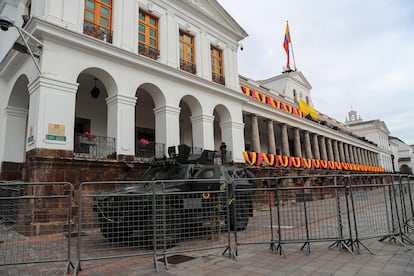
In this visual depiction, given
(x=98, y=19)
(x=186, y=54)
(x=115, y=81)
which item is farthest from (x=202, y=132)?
(x=98, y=19)

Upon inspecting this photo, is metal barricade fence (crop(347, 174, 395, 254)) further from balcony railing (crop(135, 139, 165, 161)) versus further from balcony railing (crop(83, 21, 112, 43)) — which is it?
balcony railing (crop(83, 21, 112, 43))

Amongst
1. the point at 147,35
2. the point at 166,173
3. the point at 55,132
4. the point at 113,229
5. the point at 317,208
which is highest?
the point at 147,35

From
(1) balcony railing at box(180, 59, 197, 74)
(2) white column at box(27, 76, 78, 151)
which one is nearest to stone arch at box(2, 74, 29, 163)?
(2) white column at box(27, 76, 78, 151)

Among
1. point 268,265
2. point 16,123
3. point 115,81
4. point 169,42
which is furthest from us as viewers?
point 169,42

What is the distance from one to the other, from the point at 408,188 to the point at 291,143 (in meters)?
28.3

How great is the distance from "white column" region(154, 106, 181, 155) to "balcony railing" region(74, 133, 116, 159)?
9.02ft

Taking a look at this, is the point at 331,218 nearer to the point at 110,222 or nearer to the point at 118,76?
the point at 110,222

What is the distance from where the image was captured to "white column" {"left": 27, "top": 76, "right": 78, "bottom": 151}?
9.41 meters

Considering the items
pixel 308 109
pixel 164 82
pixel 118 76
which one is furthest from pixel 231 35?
pixel 308 109

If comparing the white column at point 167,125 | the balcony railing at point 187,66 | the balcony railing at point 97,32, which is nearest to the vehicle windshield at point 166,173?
the white column at point 167,125

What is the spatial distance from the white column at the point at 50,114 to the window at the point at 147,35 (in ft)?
15.0

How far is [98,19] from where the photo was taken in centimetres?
1213

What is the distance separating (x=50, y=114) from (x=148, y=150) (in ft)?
15.1

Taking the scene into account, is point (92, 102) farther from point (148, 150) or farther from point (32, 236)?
point (32, 236)
